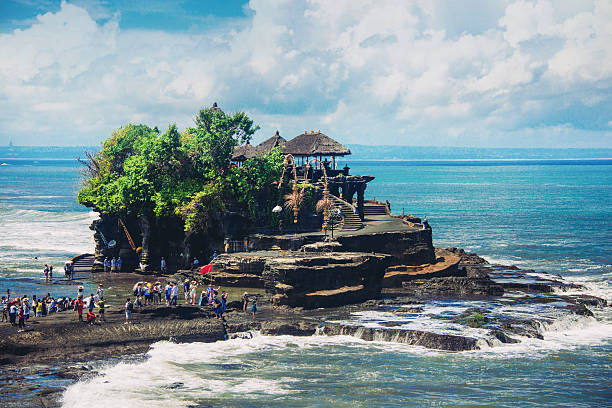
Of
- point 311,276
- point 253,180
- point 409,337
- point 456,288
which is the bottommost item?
point 409,337

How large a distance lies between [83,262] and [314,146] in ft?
74.9

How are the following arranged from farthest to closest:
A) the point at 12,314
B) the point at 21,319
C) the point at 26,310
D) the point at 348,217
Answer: the point at 348,217
the point at 26,310
the point at 12,314
the point at 21,319

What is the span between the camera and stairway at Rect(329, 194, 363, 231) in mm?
52344

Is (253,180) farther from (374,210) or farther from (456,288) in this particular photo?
(374,210)

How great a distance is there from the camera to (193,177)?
51.9 metres

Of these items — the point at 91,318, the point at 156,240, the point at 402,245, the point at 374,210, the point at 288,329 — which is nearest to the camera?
the point at 91,318

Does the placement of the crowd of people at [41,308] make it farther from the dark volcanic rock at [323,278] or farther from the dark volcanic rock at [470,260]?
the dark volcanic rock at [470,260]

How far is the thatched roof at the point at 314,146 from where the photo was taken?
191 feet

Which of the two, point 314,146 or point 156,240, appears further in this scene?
point 314,146

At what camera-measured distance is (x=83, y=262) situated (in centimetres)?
5569

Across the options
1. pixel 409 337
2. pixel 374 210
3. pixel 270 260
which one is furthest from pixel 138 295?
pixel 374 210

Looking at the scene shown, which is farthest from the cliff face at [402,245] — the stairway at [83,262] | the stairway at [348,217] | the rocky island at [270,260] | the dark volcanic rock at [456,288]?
the stairway at [83,262]

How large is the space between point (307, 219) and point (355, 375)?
23.7 m

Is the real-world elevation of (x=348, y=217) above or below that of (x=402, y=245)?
above
